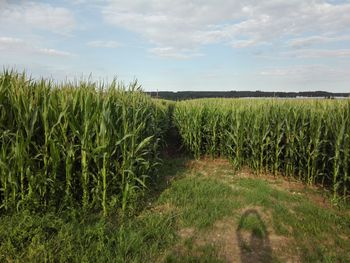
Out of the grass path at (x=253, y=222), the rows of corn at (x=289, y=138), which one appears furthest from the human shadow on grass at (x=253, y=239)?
the rows of corn at (x=289, y=138)

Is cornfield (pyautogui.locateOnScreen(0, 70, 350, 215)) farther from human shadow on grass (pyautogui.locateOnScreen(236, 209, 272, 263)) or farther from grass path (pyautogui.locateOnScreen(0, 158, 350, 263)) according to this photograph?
human shadow on grass (pyautogui.locateOnScreen(236, 209, 272, 263))

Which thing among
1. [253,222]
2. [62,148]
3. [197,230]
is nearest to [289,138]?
[253,222]

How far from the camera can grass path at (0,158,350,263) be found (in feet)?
12.8

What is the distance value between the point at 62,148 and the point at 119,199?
1406 mm

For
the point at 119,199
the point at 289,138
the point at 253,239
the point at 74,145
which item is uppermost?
the point at 74,145

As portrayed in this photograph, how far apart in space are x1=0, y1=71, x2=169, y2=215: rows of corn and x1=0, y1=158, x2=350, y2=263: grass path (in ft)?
1.35

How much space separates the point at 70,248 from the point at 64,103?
247 centimetres

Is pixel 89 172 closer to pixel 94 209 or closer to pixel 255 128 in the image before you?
pixel 94 209

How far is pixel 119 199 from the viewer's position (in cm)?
552

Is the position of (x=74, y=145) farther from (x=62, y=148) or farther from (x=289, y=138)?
(x=289, y=138)

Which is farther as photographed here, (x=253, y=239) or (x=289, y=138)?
(x=289, y=138)

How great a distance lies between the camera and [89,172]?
5129 millimetres

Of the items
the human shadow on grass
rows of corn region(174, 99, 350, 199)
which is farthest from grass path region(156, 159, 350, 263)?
rows of corn region(174, 99, 350, 199)

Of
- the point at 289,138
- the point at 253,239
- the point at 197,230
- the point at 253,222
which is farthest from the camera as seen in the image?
the point at 289,138
